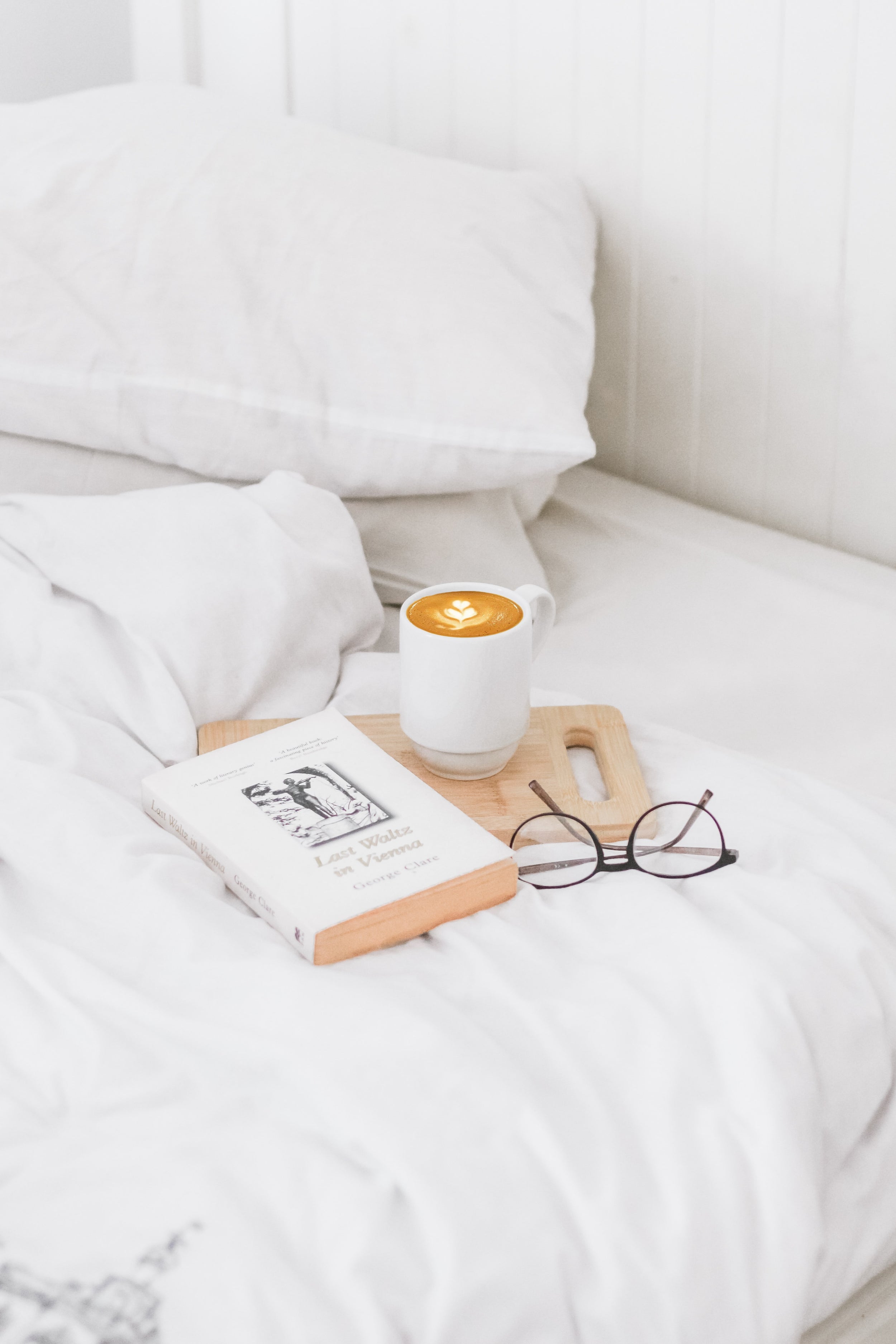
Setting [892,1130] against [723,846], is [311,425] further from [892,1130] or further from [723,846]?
[892,1130]

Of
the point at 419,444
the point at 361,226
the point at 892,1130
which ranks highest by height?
the point at 361,226

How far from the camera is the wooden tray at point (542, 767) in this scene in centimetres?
68

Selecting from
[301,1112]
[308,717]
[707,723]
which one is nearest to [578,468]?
[707,723]

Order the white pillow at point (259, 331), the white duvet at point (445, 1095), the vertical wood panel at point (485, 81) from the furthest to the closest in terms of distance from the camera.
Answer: the vertical wood panel at point (485, 81)
the white pillow at point (259, 331)
the white duvet at point (445, 1095)

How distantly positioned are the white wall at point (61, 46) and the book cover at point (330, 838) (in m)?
1.19

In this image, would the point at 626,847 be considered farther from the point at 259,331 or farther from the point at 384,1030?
the point at 259,331

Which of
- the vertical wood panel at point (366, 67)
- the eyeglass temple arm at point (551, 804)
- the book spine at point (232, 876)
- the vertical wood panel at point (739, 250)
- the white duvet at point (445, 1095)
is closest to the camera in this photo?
the white duvet at point (445, 1095)

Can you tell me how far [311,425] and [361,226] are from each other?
0.59 ft

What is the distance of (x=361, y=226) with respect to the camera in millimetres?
986

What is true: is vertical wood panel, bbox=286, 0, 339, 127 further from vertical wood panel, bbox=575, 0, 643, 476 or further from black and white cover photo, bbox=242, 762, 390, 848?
black and white cover photo, bbox=242, 762, 390, 848

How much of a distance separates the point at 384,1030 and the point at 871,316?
2.68 feet

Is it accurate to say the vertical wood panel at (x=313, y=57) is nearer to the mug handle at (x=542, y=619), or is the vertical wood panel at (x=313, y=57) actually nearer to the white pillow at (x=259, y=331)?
the white pillow at (x=259, y=331)

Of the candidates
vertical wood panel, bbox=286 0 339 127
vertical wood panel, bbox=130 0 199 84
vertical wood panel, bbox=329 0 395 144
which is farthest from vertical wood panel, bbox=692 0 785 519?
vertical wood panel, bbox=130 0 199 84

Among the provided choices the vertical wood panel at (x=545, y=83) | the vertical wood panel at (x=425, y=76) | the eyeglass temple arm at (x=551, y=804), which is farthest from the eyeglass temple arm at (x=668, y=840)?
the vertical wood panel at (x=425, y=76)
